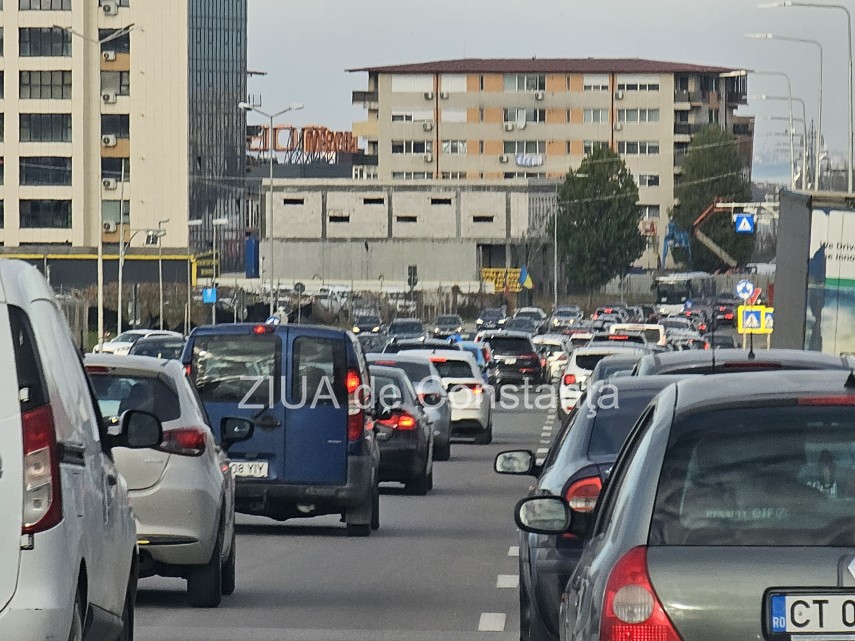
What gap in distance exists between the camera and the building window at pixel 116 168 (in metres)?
111

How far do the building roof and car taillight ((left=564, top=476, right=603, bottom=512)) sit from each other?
530 ft

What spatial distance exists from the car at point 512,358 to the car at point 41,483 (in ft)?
157

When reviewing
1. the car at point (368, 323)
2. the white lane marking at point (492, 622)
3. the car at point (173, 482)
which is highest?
the car at point (173, 482)

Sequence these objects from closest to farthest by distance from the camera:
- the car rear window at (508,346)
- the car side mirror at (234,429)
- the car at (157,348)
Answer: the car side mirror at (234,429) < the car at (157,348) < the car rear window at (508,346)

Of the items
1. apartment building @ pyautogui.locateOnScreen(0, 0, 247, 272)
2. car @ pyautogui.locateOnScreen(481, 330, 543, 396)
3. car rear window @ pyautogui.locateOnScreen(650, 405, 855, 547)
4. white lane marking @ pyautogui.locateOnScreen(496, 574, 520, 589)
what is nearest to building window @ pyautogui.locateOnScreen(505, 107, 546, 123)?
apartment building @ pyautogui.locateOnScreen(0, 0, 247, 272)

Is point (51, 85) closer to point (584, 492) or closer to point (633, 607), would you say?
point (584, 492)

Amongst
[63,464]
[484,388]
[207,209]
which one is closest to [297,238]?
[207,209]

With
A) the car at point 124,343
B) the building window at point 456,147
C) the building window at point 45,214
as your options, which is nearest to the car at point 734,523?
the car at point 124,343

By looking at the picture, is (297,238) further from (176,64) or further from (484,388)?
(484,388)

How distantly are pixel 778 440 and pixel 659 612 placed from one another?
0.68m

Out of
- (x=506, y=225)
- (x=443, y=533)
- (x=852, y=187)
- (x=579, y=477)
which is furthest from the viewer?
(x=506, y=225)

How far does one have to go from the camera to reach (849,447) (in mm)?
5461

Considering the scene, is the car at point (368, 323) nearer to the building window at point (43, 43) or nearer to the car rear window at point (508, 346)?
the building window at point (43, 43)

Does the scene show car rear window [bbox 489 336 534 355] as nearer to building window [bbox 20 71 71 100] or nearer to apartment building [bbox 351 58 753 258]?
building window [bbox 20 71 71 100]
